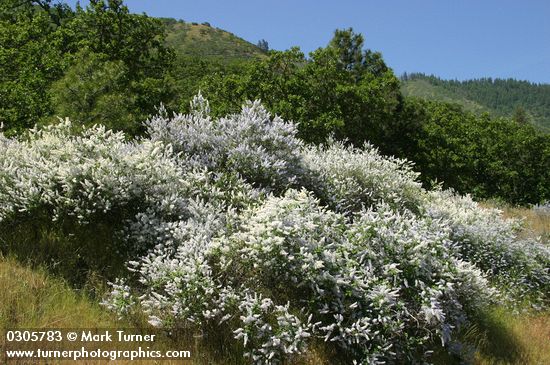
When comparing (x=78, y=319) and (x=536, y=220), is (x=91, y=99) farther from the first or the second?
(x=536, y=220)

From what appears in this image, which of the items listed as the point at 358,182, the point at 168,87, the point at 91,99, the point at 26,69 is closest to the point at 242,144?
the point at 358,182

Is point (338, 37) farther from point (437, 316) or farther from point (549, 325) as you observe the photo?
point (437, 316)

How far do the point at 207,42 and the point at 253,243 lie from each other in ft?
479

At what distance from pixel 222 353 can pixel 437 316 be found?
7.09 feet

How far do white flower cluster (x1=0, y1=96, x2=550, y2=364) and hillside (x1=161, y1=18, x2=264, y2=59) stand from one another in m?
120

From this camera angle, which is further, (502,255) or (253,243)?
(502,255)

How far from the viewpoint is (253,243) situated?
4602 millimetres

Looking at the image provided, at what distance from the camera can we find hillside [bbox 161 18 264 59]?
129625 mm

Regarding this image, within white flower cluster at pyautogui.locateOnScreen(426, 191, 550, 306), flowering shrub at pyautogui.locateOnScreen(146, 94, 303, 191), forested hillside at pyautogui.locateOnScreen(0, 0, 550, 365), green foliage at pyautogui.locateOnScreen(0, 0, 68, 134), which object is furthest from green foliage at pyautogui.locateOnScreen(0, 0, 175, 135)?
white flower cluster at pyautogui.locateOnScreen(426, 191, 550, 306)

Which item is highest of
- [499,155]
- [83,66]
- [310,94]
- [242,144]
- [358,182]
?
[499,155]

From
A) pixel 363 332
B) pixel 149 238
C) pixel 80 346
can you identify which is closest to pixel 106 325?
pixel 80 346

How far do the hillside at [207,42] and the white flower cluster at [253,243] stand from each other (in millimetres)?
119679

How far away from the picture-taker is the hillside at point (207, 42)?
12962 cm

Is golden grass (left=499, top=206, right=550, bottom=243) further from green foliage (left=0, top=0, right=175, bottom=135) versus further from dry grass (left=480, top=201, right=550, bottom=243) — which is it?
green foliage (left=0, top=0, right=175, bottom=135)
